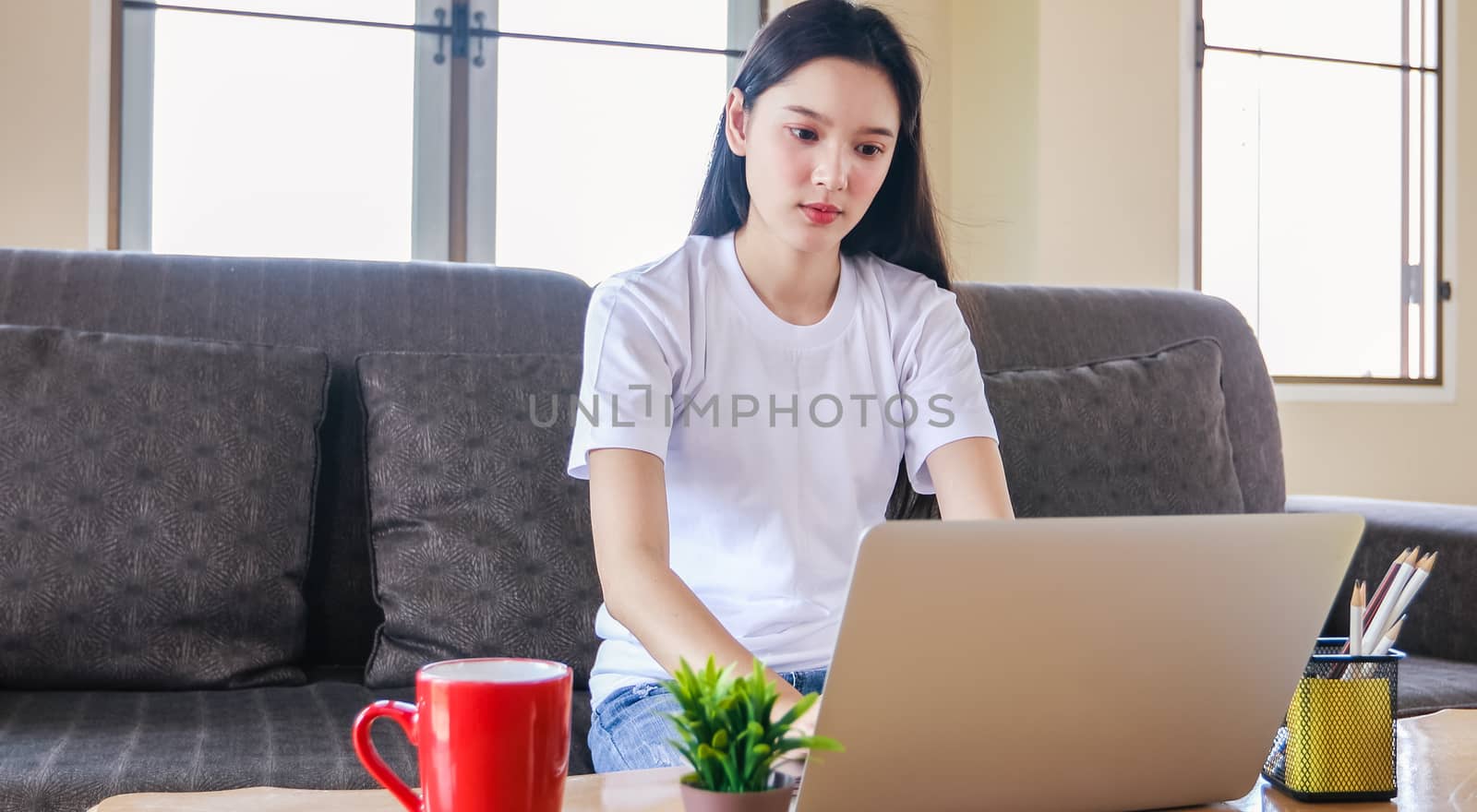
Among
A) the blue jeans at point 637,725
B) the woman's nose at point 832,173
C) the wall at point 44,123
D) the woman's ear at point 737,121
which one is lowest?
the blue jeans at point 637,725

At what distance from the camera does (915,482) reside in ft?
4.37

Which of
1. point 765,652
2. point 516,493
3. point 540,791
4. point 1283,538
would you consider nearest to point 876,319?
point 765,652

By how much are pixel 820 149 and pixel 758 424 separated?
10.6 inches

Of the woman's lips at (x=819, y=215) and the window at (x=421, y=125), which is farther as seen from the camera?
the window at (x=421, y=125)

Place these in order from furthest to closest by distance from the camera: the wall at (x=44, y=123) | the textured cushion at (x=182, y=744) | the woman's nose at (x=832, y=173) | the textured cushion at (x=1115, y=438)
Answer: the wall at (x=44, y=123) < the textured cushion at (x=1115, y=438) < the woman's nose at (x=832, y=173) < the textured cushion at (x=182, y=744)

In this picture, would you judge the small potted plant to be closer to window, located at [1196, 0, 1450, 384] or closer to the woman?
the woman

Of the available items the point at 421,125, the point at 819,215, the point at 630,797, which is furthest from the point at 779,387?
the point at 421,125

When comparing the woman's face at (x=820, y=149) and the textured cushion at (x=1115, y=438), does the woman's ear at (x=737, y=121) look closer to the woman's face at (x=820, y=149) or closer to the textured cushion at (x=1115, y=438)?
the woman's face at (x=820, y=149)

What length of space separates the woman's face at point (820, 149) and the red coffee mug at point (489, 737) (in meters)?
0.73

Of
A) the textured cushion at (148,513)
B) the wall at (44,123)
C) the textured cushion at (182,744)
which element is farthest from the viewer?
the wall at (44,123)

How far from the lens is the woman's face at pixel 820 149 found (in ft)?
4.01

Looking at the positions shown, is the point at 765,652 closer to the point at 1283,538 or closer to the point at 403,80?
the point at 1283,538

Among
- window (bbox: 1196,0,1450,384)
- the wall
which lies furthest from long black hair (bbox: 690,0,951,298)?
window (bbox: 1196,0,1450,384)

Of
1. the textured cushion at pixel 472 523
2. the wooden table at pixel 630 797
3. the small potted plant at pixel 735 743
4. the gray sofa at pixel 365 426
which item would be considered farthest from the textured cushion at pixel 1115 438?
the small potted plant at pixel 735 743
